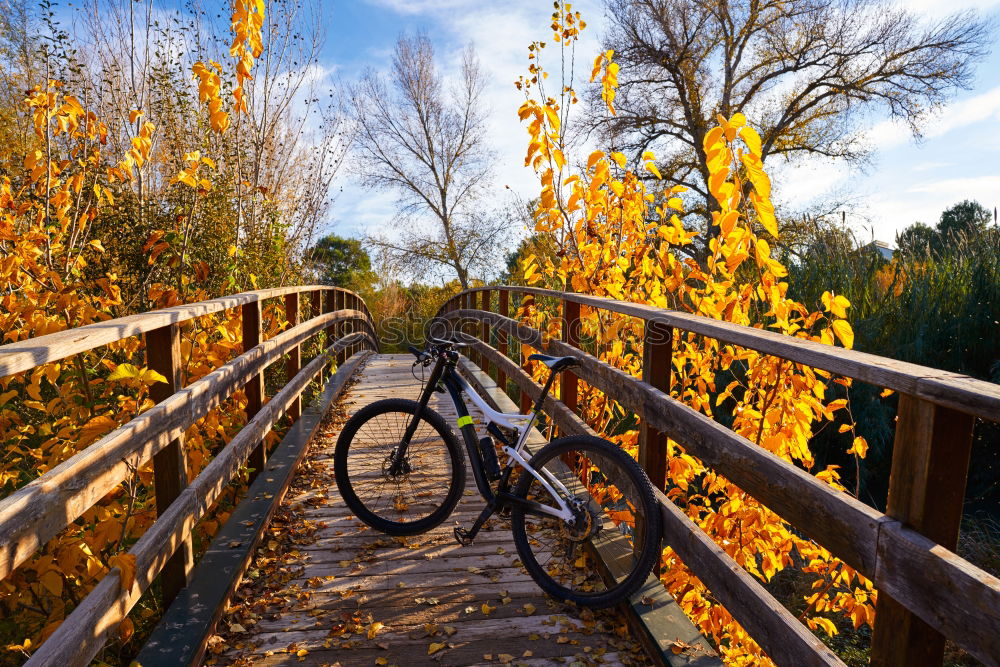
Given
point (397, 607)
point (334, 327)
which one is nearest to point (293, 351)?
point (397, 607)

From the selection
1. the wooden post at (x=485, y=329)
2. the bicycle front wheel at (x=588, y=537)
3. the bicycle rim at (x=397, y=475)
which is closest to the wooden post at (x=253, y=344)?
the bicycle rim at (x=397, y=475)

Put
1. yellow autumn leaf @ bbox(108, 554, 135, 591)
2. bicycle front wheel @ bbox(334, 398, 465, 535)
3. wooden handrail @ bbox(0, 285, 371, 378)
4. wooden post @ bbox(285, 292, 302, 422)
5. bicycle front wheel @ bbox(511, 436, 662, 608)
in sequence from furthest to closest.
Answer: wooden post @ bbox(285, 292, 302, 422) < bicycle front wheel @ bbox(334, 398, 465, 535) < bicycle front wheel @ bbox(511, 436, 662, 608) < yellow autumn leaf @ bbox(108, 554, 135, 591) < wooden handrail @ bbox(0, 285, 371, 378)

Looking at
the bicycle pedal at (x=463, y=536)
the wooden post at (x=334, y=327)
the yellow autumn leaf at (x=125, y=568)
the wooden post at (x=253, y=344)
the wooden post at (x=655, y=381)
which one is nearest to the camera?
the yellow autumn leaf at (x=125, y=568)

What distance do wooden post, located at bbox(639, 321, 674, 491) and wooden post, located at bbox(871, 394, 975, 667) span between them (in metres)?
1.43

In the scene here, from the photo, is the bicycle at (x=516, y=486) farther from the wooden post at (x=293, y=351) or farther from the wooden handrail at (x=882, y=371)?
the wooden post at (x=293, y=351)

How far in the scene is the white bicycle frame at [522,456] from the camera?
3.18 meters

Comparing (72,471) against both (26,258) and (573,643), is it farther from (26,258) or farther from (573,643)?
(26,258)

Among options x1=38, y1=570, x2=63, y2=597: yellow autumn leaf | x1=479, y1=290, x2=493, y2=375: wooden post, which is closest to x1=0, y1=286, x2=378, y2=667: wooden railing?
x1=38, y1=570, x2=63, y2=597: yellow autumn leaf

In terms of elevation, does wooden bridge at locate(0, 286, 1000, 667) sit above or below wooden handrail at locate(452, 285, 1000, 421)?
below

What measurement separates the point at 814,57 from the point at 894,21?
7.40 feet

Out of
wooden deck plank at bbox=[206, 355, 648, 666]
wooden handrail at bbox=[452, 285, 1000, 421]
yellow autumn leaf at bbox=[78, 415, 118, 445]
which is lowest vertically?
wooden deck plank at bbox=[206, 355, 648, 666]

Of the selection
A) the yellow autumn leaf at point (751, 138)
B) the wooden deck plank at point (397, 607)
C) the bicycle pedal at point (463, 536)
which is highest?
the yellow autumn leaf at point (751, 138)

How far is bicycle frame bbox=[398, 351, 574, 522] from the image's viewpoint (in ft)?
10.5

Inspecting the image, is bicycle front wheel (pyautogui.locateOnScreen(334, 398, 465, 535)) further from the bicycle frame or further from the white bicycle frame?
the white bicycle frame
